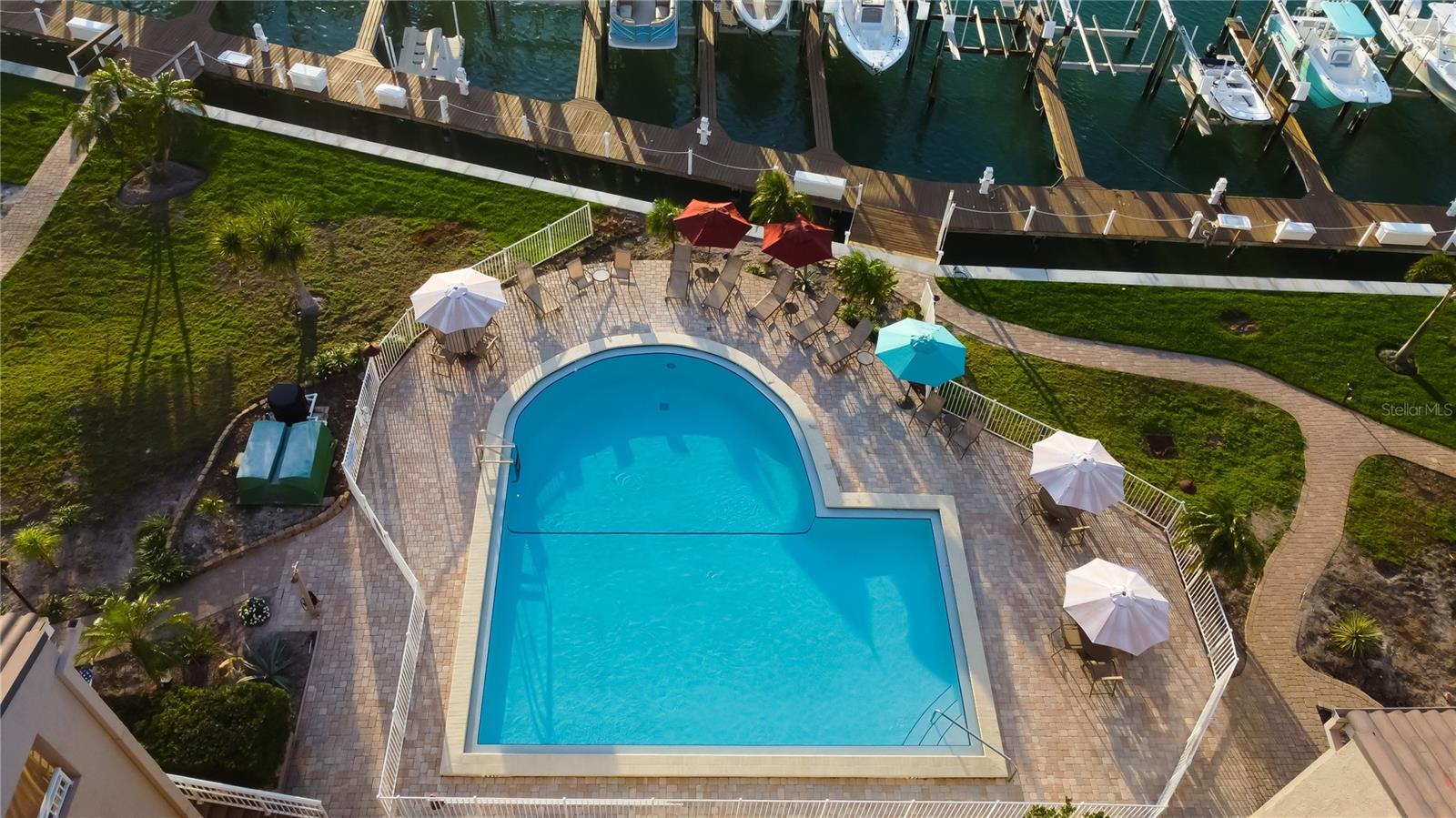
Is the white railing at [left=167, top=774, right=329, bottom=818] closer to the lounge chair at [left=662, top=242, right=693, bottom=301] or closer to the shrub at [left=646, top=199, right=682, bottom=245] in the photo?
the lounge chair at [left=662, top=242, right=693, bottom=301]

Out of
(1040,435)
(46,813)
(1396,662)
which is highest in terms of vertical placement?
(46,813)

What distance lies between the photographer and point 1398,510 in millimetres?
20422

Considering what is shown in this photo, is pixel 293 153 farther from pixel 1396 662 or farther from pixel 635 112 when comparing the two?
pixel 1396 662

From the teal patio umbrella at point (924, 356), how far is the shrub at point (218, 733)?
1337 cm

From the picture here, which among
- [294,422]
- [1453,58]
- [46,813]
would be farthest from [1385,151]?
[46,813]

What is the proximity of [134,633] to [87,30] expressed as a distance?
927 inches

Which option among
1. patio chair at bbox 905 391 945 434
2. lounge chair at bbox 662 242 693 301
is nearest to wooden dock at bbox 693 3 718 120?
lounge chair at bbox 662 242 693 301

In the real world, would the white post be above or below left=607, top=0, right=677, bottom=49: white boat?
below

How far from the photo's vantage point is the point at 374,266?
77.8ft

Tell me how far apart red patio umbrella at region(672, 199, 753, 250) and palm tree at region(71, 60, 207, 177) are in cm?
1380

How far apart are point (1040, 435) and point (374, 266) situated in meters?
16.8

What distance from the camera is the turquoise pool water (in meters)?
16.7

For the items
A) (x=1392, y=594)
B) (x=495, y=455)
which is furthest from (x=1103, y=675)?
(x=495, y=455)

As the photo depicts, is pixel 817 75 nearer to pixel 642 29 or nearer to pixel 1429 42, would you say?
pixel 642 29
